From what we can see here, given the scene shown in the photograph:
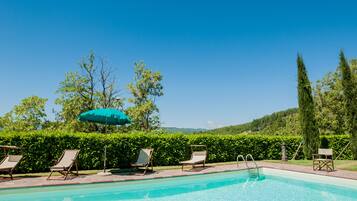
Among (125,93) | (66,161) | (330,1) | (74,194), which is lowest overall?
(74,194)

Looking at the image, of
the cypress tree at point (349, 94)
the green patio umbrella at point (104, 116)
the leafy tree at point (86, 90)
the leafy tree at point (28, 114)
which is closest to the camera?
the green patio umbrella at point (104, 116)

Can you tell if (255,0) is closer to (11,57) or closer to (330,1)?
(330,1)

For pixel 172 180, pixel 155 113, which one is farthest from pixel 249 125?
pixel 172 180

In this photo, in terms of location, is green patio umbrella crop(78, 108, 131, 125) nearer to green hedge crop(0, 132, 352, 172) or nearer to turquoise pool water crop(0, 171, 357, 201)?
green hedge crop(0, 132, 352, 172)

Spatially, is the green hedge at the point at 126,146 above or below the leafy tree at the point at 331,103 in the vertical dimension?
below

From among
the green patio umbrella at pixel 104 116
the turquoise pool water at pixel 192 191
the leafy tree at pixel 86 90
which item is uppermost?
the leafy tree at pixel 86 90

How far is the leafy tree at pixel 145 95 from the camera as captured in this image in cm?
2823

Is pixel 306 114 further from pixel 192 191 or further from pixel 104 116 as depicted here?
pixel 104 116

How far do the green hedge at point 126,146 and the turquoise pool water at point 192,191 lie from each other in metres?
3.32

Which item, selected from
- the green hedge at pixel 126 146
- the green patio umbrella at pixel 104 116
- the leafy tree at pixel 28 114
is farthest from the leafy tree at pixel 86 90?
the green patio umbrella at pixel 104 116

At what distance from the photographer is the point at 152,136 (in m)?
14.3

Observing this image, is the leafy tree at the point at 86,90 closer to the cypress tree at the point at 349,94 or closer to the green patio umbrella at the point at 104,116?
the green patio umbrella at the point at 104,116

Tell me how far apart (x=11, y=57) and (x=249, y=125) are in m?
83.9

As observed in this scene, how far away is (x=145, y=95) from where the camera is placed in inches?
1152
